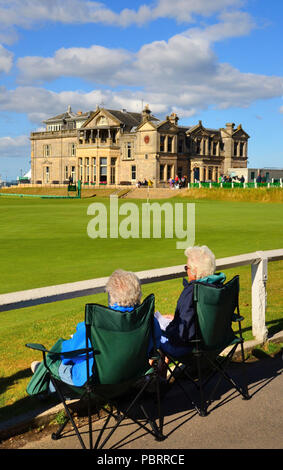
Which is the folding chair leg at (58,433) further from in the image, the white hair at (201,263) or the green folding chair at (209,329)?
the white hair at (201,263)

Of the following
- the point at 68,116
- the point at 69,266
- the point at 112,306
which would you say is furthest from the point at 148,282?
the point at 68,116

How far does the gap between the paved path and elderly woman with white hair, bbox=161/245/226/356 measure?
1.81 feet

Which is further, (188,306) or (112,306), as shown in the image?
(188,306)

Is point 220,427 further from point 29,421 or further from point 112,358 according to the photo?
point 29,421

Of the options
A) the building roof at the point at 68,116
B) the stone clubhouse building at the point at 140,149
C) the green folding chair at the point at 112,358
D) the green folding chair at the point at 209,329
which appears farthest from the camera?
the building roof at the point at 68,116

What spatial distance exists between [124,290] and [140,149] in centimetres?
7776

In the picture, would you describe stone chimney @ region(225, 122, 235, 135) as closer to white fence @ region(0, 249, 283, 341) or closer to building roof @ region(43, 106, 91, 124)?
building roof @ region(43, 106, 91, 124)

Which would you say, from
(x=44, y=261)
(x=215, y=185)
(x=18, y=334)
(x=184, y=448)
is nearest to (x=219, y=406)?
(x=184, y=448)

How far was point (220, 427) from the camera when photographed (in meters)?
4.40

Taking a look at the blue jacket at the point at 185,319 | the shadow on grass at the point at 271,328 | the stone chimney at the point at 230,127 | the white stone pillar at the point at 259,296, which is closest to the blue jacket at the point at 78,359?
the blue jacket at the point at 185,319

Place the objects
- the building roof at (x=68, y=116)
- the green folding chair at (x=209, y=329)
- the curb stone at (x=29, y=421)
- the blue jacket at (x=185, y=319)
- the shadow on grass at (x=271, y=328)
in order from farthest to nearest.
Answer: the building roof at (x=68, y=116) < the shadow on grass at (x=271, y=328) < the blue jacket at (x=185, y=319) < the green folding chair at (x=209, y=329) < the curb stone at (x=29, y=421)

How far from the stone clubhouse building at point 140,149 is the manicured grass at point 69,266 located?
5121 cm

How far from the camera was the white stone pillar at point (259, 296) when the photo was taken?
652 cm

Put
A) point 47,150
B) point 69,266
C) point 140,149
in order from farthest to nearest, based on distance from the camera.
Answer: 1. point 47,150
2. point 140,149
3. point 69,266
